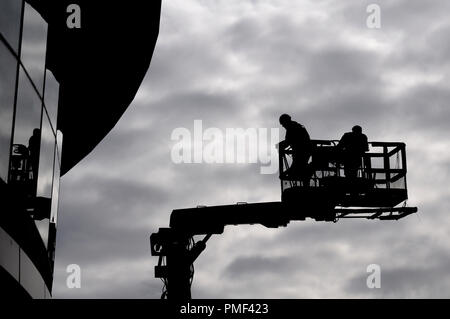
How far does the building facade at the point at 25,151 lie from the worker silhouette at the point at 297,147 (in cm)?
532

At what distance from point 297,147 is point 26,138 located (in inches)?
232

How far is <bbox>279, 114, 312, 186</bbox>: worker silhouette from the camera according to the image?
1639 cm

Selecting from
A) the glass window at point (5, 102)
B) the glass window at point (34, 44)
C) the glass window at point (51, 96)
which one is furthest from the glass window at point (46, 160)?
the glass window at point (5, 102)

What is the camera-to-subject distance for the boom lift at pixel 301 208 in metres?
16.8

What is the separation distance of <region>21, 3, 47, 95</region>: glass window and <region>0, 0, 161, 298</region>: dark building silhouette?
20mm

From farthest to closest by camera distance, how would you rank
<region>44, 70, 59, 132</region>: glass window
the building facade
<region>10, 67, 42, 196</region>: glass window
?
<region>44, 70, 59, 132</region>: glass window
<region>10, 67, 42, 196</region>: glass window
the building facade

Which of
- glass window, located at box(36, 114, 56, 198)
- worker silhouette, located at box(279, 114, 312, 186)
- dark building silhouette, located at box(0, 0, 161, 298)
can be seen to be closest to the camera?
dark building silhouette, located at box(0, 0, 161, 298)

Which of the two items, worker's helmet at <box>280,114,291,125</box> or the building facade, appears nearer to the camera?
the building facade

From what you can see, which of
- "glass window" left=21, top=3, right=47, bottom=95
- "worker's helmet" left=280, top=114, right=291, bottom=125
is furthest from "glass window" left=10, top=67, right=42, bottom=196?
"worker's helmet" left=280, top=114, right=291, bottom=125

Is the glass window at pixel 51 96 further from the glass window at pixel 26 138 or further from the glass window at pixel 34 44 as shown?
the glass window at pixel 26 138

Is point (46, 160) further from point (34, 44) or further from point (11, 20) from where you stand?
point (11, 20)

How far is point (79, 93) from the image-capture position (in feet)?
68.6

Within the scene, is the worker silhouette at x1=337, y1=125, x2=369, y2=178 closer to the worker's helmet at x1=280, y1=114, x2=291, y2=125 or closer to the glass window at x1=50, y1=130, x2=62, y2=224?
the worker's helmet at x1=280, y1=114, x2=291, y2=125
